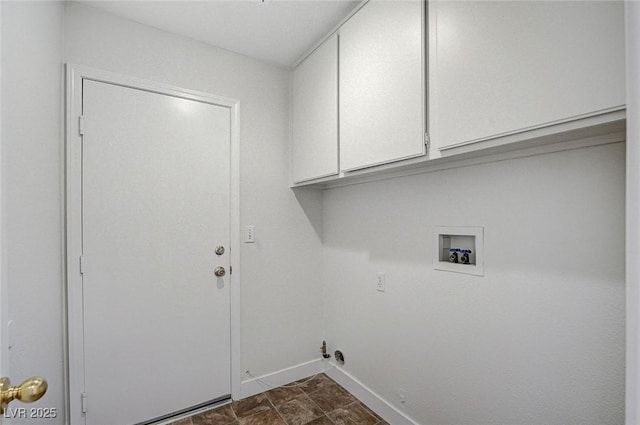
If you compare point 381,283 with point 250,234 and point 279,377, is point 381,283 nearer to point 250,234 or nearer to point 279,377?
point 250,234

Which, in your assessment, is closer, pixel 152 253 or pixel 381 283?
pixel 152 253

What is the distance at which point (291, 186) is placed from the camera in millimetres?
2354

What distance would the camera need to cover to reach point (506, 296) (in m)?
1.31

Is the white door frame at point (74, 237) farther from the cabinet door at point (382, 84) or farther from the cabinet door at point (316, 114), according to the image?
the cabinet door at point (382, 84)

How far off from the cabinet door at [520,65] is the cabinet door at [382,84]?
0.09 meters

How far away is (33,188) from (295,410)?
188 centimetres

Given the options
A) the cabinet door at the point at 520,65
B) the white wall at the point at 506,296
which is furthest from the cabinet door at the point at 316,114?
the cabinet door at the point at 520,65

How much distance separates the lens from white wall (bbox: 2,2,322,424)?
40.7 inches

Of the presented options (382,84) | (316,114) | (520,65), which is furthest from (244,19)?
(520,65)

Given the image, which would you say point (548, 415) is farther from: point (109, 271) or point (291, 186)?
point (109, 271)

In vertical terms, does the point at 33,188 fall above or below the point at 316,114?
below

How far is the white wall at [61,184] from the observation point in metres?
1.03

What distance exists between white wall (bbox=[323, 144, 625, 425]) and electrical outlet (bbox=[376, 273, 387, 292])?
2 centimetres
